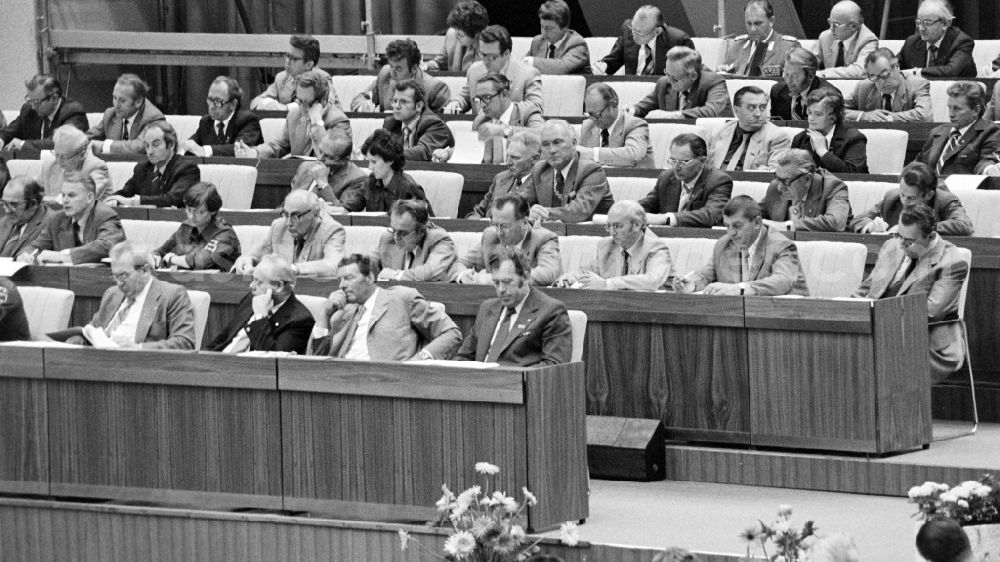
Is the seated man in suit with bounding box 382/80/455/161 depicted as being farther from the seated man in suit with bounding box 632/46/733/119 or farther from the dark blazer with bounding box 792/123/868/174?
the dark blazer with bounding box 792/123/868/174

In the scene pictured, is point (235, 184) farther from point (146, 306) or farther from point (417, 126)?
point (146, 306)

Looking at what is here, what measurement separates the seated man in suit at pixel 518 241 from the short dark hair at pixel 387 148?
896mm

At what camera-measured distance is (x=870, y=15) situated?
1038 centimetres

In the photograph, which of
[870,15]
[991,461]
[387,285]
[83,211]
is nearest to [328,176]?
[83,211]

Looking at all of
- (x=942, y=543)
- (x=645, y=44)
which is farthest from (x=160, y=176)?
(x=942, y=543)

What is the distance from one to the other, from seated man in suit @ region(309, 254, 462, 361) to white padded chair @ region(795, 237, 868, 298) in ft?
3.91

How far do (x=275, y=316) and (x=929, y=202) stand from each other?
2.13m

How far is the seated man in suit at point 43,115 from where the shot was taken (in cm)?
852

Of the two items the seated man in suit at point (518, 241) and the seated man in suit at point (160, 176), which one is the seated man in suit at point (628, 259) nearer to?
the seated man in suit at point (518, 241)

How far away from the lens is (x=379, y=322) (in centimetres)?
534

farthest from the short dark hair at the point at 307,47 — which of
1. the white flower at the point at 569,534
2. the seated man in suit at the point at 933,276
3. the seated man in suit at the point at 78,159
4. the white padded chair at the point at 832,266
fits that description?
the white flower at the point at 569,534

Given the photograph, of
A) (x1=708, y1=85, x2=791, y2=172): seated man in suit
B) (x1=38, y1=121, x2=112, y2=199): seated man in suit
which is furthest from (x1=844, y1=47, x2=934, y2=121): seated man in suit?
(x1=38, y1=121, x2=112, y2=199): seated man in suit

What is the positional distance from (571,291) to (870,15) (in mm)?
5472

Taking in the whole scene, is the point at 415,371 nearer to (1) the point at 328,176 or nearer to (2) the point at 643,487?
(2) the point at 643,487
